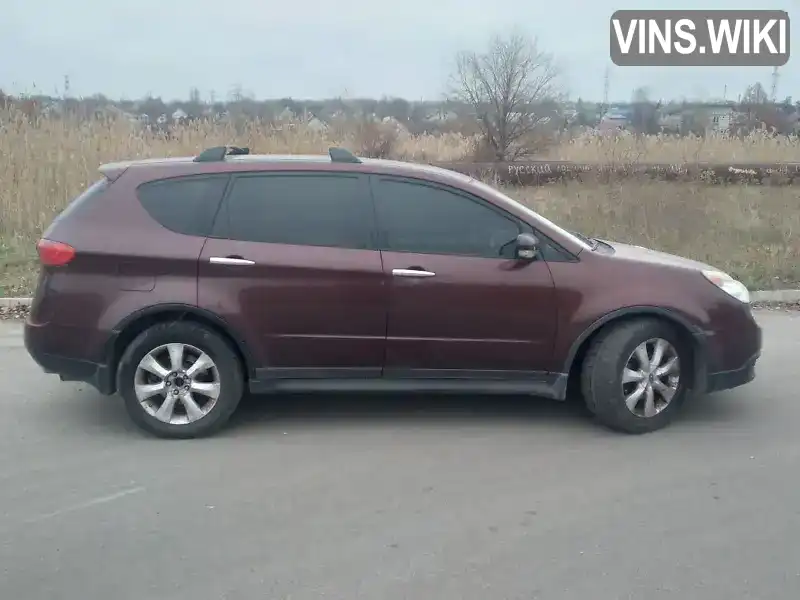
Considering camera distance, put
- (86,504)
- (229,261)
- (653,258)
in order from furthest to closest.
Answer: (653,258), (229,261), (86,504)

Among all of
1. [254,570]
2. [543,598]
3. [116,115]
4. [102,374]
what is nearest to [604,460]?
[543,598]

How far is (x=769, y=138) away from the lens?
2008cm

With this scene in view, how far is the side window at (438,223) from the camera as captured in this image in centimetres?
516

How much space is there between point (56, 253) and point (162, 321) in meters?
Answer: 0.75

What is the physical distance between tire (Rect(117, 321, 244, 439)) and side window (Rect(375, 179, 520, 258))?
1.27 metres

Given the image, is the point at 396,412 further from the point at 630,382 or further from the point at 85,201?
the point at 85,201

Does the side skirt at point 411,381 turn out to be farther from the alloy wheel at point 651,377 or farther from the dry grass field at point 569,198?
the dry grass field at point 569,198

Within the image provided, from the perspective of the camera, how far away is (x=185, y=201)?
5.16 metres

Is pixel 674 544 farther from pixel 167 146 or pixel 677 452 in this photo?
pixel 167 146

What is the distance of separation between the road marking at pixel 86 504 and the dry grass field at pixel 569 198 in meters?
5.67

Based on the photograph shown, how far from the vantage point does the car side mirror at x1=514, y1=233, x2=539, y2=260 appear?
512 cm

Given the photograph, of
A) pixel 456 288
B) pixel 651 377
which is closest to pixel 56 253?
pixel 456 288

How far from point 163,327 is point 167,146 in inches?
389

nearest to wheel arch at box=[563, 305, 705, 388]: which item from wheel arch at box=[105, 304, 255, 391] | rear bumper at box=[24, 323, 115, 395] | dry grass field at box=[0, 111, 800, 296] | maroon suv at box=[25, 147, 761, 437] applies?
maroon suv at box=[25, 147, 761, 437]
